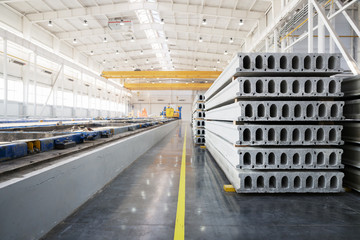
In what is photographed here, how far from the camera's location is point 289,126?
3.23 meters

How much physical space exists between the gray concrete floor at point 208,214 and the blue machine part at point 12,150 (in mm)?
952

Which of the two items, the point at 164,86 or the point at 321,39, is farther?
the point at 164,86

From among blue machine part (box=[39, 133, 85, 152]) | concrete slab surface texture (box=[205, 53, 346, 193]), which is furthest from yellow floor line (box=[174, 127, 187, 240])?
blue machine part (box=[39, 133, 85, 152])

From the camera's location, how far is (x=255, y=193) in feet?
10.9

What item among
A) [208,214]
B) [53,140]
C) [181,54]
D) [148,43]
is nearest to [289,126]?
[208,214]

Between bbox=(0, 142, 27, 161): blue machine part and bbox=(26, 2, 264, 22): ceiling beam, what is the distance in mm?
12102

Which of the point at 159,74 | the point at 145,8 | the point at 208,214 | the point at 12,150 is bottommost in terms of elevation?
the point at 208,214

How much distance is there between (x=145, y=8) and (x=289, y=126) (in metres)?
12.0

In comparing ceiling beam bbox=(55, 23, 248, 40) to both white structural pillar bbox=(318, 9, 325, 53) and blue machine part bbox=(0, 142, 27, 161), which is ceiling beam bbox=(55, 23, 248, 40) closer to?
white structural pillar bbox=(318, 9, 325, 53)

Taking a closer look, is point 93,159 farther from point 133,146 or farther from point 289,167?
point 289,167

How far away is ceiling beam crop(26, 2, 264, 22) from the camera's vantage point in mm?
12586

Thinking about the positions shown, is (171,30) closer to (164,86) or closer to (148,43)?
(148,43)

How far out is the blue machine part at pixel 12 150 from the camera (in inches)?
91.4

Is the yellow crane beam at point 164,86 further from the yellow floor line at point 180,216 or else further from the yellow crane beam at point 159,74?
the yellow floor line at point 180,216
